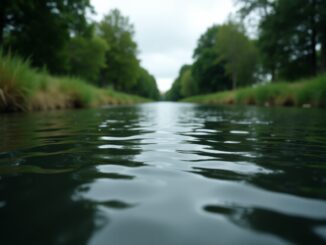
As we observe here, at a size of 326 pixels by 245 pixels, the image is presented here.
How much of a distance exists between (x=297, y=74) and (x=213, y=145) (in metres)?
17.4

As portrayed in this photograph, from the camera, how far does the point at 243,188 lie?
1021mm

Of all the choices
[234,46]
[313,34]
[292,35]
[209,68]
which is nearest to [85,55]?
[234,46]

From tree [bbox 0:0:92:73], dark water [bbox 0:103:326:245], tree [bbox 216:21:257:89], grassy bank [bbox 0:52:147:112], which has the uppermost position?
tree [bbox 216:21:257:89]

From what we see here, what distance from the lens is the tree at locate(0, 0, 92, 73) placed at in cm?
1114

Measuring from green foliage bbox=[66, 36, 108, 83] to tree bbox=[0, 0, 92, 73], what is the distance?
9.12m

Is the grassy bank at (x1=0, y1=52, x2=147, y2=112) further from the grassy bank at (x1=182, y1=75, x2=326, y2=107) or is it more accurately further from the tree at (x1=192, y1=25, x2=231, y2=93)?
the tree at (x1=192, y1=25, x2=231, y2=93)

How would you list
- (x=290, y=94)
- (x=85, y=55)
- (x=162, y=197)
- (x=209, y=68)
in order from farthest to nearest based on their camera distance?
1. (x=209, y=68)
2. (x=85, y=55)
3. (x=290, y=94)
4. (x=162, y=197)

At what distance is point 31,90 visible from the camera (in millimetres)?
5918

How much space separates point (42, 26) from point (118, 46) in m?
16.7

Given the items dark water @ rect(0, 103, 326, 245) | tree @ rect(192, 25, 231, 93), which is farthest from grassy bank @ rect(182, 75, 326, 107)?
tree @ rect(192, 25, 231, 93)

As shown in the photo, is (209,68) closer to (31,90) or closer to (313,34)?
(313,34)

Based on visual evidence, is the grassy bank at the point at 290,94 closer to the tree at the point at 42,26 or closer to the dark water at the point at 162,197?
the dark water at the point at 162,197

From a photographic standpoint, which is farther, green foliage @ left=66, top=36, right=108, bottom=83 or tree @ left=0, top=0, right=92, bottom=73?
green foliage @ left=66, top=36, right=108, bottom=83

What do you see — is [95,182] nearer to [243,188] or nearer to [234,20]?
[243,188]
